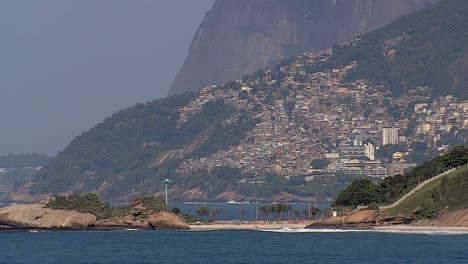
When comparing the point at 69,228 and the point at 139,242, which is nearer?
the point at 139,242

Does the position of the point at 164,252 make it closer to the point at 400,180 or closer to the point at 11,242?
the point at 11,242

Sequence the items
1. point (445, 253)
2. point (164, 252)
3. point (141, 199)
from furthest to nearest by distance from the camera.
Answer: point (141, 199) < point (164, 252) < point (445, 253)

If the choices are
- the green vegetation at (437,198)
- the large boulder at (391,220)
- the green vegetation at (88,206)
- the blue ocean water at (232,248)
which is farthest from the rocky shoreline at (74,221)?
the green vegetation at (437,198)

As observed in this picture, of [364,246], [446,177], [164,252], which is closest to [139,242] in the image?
[164,252]

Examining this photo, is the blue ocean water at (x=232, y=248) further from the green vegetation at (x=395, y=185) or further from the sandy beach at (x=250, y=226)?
the green vegetation at (x=395, y=185)

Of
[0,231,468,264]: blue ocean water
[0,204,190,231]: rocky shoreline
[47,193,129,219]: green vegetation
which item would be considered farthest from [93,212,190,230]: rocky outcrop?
[0,231,468,264]: blue ocean water

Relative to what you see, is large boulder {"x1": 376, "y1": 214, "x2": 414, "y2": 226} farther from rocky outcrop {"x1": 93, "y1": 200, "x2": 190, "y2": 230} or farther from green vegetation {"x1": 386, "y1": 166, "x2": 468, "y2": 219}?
rocky outcrop {"x1": 93, "y1": 200, "x2": 190, "y2": 230}

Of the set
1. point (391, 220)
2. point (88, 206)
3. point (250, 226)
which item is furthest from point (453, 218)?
point (88, 206)
